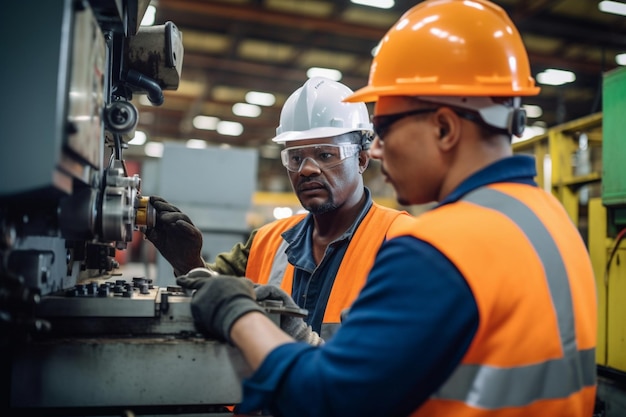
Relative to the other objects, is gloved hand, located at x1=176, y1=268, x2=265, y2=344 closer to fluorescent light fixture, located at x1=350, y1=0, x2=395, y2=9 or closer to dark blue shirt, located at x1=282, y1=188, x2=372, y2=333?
dark blue shirt, located at x1=282, y1=188, x2=372, y2=333

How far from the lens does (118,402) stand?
2.86ft

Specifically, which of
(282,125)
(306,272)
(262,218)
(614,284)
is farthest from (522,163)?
(262,218)

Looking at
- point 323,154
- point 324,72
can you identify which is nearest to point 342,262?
point 323,154

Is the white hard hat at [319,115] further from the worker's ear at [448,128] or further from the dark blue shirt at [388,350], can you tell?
the dark blue shirt at [388,350]

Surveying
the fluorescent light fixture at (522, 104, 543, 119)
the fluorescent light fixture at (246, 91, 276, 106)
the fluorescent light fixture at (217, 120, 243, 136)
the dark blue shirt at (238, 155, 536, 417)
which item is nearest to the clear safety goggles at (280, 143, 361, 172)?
the dark blue shirt at (238, 155, 536, 417)

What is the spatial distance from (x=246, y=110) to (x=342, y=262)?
28.2 feet

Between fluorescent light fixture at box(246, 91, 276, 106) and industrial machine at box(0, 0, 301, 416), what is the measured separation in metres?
8.11

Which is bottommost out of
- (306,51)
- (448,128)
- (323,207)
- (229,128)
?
(323,207)

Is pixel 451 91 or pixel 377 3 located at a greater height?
pixel 377 3

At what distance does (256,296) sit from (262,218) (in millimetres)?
5652

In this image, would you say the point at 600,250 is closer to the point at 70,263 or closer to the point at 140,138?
the point at 70,263

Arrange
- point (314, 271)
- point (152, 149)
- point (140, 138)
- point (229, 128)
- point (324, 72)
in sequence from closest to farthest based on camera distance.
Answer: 1. point (314, 271)
2. point (324, 72)
3. point (229, 128)
4. point (140, 138)
5. point (152, 149)

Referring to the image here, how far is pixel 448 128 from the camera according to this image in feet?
2.96

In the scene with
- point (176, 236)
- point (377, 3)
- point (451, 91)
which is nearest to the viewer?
point (451, 91)
